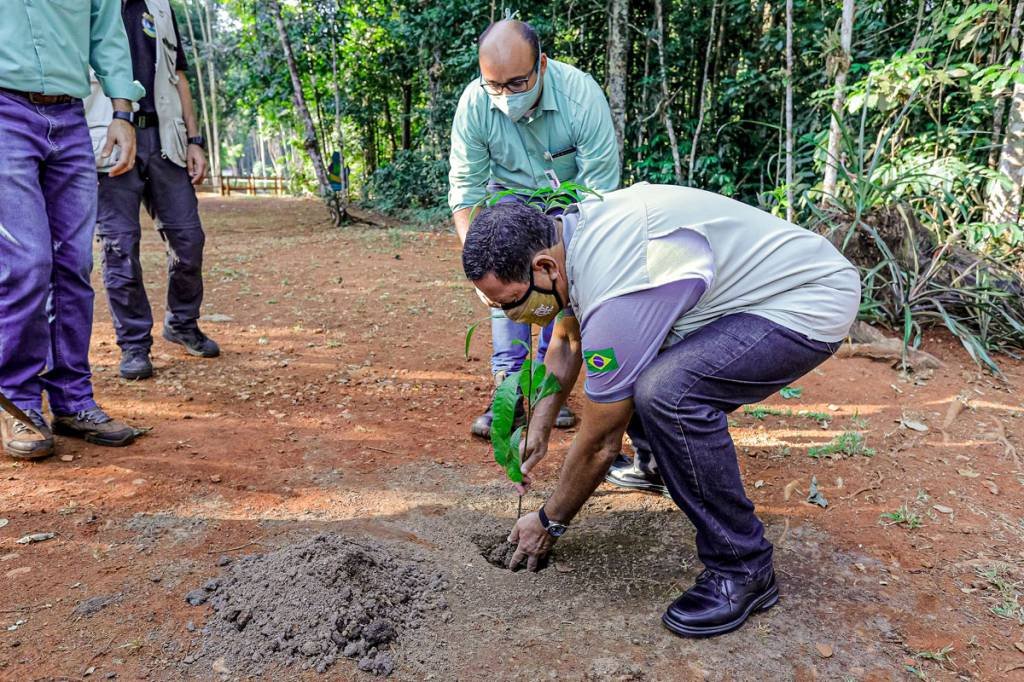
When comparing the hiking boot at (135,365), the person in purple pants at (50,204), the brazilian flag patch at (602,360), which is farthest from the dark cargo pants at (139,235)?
the brazilian flag patch at (602,360)

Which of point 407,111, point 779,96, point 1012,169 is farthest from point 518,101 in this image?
point 407,111

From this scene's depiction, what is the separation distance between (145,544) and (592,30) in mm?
8497

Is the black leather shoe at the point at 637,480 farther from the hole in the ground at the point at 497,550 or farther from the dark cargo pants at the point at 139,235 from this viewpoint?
the dark cargo pants at the point at 139,235

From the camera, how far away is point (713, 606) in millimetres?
1834

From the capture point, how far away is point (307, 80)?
14.9 meters

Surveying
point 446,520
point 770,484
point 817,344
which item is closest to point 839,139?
point 770,484

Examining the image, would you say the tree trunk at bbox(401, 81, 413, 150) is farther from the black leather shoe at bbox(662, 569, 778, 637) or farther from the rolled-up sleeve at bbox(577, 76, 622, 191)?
the black leather shoe at bbox(662, 569, 778, 637)

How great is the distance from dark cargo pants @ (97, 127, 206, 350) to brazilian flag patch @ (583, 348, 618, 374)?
2.65 meters

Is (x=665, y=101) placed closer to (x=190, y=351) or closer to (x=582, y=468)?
(x=190, y=351)

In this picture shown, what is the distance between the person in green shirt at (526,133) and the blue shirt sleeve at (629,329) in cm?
127

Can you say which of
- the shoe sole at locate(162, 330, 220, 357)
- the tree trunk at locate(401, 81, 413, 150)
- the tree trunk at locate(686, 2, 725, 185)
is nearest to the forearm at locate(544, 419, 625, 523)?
the shoe sole at locate(162, 330, 220, 357)

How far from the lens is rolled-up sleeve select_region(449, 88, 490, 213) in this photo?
2908mm

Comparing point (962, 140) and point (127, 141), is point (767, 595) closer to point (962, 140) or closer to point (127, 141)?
point (127, 141)

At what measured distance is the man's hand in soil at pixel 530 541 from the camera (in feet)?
6.71
